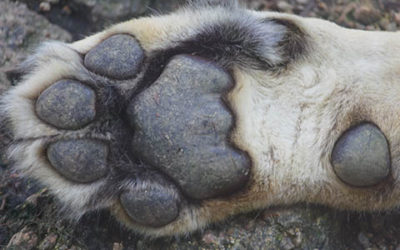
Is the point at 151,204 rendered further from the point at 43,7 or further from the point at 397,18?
the point at 397,18

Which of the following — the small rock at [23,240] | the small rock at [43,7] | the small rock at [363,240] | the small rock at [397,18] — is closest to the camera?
the small rock at [23,240]

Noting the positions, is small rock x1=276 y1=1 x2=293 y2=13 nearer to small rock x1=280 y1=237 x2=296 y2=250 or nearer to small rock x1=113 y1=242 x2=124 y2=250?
small rock x1=280 y1=237 x2=296 y2=250

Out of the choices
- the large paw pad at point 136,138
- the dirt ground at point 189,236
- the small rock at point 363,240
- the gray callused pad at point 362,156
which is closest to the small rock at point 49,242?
the dirt ground at point 189,236

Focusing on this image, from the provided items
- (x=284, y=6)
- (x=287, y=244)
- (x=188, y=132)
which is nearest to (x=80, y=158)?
(x=188, y=132)

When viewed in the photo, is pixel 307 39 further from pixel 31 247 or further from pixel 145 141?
pixel 31 247

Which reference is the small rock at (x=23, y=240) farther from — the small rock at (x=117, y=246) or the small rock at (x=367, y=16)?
the small rock at (x=367, y=16)

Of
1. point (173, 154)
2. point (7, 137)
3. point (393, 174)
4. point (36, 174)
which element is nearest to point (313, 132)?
point (393, 174)

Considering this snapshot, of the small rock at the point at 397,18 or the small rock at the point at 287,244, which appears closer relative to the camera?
the small rock at the point at 287,244

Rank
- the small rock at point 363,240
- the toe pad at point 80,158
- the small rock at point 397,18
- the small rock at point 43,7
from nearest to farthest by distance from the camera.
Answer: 1. the toe pad at point 80,158
2. the small rock at point 363,240
3. the small rock at point 43,7
4. the small rock at point 397,18
